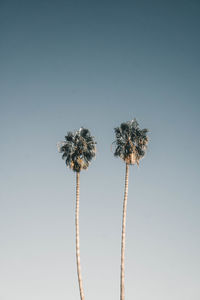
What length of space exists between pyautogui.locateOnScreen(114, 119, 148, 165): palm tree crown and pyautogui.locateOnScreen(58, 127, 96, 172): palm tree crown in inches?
115

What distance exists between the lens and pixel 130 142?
48.6 meters

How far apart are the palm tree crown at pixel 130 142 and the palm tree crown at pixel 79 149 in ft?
9.58

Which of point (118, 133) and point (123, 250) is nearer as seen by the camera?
point (123, 250)

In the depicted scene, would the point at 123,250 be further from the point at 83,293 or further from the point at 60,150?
the point at 60,150

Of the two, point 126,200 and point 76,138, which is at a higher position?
point 76,138

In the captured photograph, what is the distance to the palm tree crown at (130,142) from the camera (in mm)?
47969

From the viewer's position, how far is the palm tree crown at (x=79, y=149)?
158ft

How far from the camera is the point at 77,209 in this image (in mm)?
46781

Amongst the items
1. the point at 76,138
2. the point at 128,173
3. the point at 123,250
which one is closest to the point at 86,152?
the point at 76,138

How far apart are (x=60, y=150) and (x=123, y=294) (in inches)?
661

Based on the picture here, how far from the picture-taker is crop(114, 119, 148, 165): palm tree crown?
4797cm

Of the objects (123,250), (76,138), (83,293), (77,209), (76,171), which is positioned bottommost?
(83,293)

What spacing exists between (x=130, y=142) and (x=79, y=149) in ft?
18.6

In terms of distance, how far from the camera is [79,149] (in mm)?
48781
